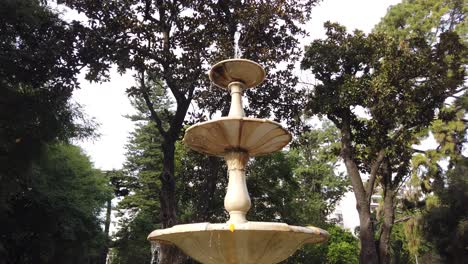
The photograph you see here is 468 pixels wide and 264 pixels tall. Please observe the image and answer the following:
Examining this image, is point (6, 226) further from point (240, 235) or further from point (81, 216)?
point (240, 235)

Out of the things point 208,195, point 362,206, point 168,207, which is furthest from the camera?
point 362,206

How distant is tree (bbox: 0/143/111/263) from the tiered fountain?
39.4 feet

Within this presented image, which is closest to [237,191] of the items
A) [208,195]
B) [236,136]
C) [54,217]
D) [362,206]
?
[236,136]

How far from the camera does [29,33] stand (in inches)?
397

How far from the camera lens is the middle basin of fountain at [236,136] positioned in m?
5.31

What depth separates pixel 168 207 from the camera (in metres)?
8.76

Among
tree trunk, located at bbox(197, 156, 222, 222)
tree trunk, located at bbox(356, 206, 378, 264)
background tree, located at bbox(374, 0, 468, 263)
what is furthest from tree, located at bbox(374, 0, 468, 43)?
A: tree trunk, located at bbox(197, 156, 222, 222)

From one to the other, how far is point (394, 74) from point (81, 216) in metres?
14.4

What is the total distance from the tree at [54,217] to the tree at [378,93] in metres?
10.7

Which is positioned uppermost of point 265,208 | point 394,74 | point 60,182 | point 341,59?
point 341,59

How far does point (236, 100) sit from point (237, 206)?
164 cm

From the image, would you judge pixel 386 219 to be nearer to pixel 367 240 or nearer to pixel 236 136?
pixel 367 240

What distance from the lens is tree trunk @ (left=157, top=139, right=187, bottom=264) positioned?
7957mm

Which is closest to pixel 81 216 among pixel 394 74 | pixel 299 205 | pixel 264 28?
pixel 299 205
